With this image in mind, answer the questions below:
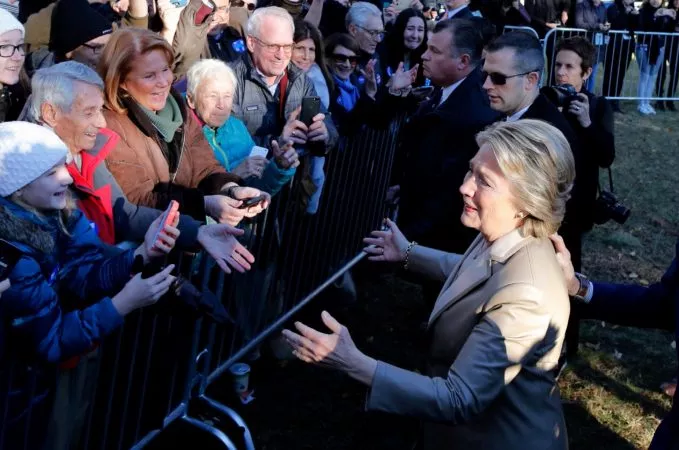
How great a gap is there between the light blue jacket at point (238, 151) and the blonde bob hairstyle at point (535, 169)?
1.81 meters

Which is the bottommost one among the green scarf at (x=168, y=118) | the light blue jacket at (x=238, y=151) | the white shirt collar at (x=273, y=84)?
the light blue jacket at (x=238, y=151)

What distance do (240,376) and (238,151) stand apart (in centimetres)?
134

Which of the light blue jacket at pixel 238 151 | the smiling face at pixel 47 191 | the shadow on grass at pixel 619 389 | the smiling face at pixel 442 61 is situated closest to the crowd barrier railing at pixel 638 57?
the shadow on grass at pixel 619 389

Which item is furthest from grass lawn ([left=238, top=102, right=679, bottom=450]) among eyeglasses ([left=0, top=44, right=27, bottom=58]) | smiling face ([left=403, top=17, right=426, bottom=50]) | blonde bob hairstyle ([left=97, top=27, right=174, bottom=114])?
smiling face ([left=403, top=17, right=426, bottom=50])

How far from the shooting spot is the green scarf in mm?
3932

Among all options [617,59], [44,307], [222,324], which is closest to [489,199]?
[222,324]

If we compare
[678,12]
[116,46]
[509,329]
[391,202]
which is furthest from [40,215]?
[678,12]

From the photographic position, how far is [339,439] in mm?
4727

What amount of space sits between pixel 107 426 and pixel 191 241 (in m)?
0.85

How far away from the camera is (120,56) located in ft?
12.8

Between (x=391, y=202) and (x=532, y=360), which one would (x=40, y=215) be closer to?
(x=532, y=360)

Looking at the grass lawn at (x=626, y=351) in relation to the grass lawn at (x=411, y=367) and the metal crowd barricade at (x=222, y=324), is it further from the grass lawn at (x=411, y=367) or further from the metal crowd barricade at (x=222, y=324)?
the metal crowd barricade at (x=222, y=324)

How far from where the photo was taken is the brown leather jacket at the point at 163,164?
3785 mm

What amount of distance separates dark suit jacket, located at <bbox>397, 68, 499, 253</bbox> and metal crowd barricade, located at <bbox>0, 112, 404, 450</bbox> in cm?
59
